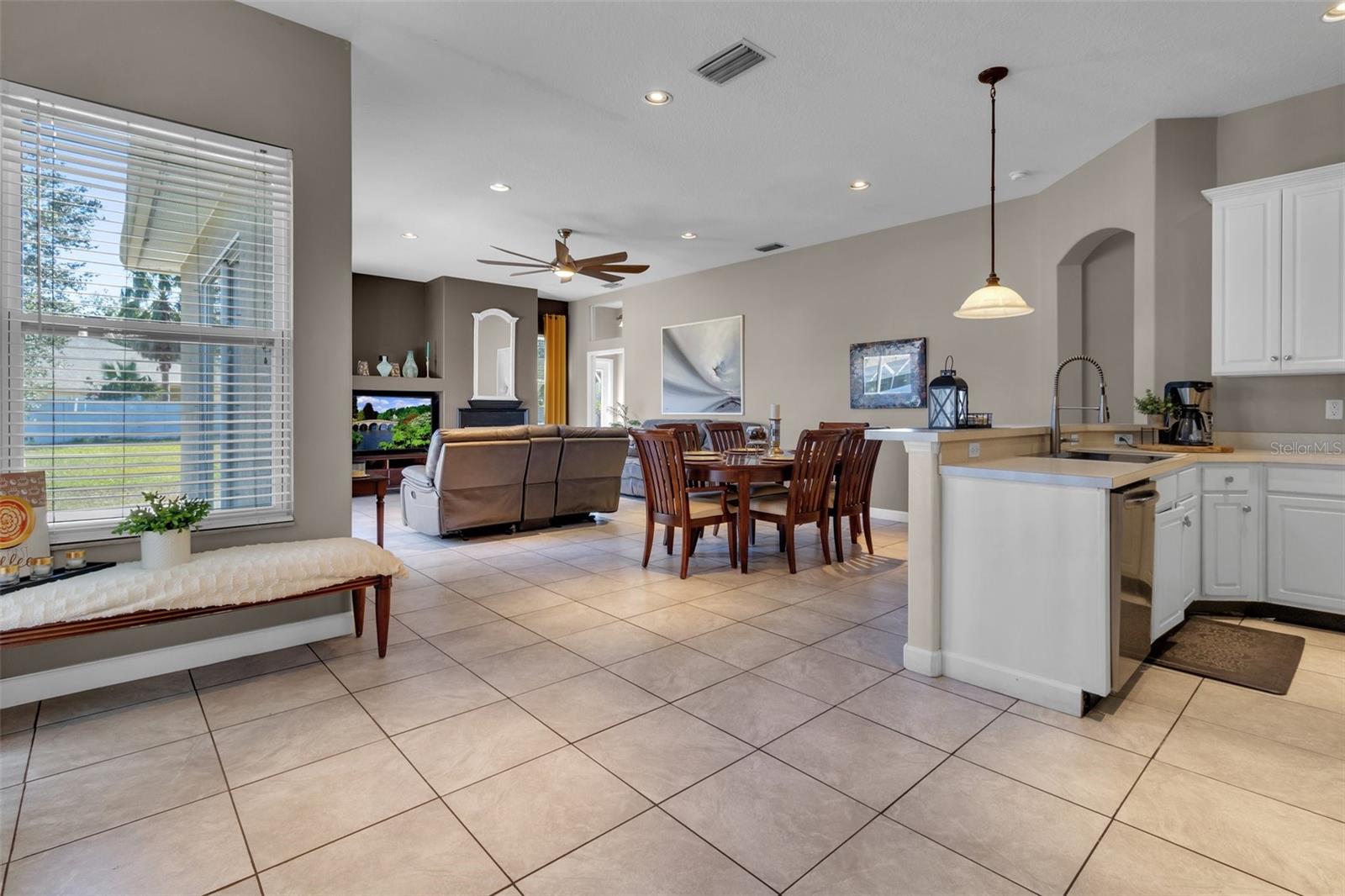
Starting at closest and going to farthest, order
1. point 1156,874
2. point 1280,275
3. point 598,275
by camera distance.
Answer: point 1156,874 < point 1280,275 < point 598,275

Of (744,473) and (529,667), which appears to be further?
(744,473)

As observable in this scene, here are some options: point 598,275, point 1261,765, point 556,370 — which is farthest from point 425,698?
point 556,370

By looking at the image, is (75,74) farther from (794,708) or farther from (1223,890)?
(1223,890)

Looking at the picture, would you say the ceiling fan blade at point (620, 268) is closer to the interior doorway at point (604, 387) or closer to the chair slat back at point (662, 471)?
the chair slat back at point (662, 471)

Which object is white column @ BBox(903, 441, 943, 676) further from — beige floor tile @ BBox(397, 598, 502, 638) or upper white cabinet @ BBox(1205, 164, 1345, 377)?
upper white cabinet @ BBox(1205, 164, 1345, 377)

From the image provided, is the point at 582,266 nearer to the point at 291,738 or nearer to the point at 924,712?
the point at 291,738

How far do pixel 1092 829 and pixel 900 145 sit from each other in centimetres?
420

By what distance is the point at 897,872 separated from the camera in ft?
4.91

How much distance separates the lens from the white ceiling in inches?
119

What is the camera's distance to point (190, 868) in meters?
1.51

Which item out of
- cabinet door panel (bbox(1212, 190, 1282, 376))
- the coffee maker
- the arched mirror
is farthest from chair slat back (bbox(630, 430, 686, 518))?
the arched mirror

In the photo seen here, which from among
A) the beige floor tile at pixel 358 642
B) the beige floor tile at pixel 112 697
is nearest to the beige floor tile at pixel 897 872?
the beige floor tile at pixel 358 642

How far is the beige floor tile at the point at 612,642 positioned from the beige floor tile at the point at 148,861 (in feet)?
4.63

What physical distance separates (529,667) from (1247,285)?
4370mm
